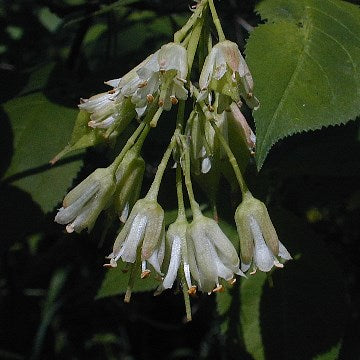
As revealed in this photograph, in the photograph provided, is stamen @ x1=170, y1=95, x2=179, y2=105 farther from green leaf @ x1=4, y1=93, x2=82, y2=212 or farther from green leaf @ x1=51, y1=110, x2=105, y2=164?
green leaf @ x1=4, y1=93, x2=82, y2=212

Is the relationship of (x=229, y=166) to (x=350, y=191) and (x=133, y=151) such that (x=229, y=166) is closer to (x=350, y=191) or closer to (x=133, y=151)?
(x=133, y=151)

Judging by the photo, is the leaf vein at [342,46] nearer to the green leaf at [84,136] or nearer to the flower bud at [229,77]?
the flower bud at [229,77]

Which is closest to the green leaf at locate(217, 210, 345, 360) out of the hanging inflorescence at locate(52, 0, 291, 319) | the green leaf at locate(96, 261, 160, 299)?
the green leaf at locate(96, 261, 160, 299)

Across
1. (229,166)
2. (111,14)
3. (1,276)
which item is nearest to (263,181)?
(229,166)

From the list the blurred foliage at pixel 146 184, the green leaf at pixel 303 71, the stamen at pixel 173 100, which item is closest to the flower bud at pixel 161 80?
the stamen at pixel 173 100

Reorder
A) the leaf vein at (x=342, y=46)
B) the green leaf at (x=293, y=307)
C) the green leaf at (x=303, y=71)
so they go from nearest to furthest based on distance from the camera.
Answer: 1. the green leaf at (x=303, y=71)
2. the leaf vein at (x=342, y=46)
3. the green leaf at (x=293, y=307)

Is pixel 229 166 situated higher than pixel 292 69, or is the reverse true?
pixel 292 69
